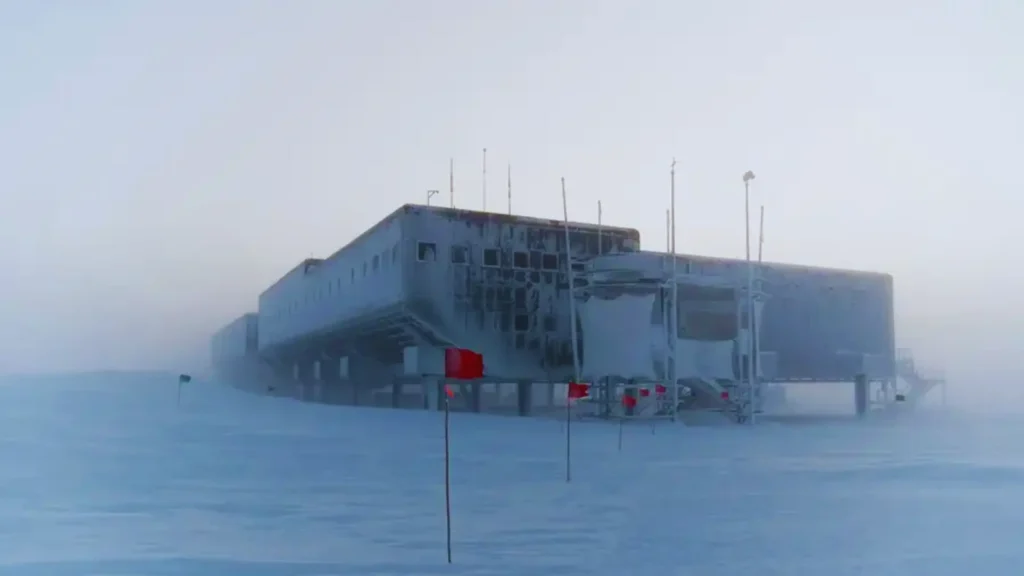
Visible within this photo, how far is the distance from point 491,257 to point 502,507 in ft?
108

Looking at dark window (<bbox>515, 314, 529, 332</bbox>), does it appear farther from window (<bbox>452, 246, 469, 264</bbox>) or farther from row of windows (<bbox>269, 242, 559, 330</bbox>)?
window (<bbox>452, 246, 469, 264</bbox>)

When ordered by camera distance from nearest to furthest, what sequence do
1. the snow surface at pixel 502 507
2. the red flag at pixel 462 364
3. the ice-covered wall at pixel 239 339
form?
the snow surface at pixel 502 507, the red flag at pixel 462 364, the ice-covered wall at pixel 239 339

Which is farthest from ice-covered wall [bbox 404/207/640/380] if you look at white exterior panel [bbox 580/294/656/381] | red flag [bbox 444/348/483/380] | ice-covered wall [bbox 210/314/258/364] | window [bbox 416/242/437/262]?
ice-covered wall [bbox 210/314/258/364]

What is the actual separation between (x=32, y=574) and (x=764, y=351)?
1772 inches

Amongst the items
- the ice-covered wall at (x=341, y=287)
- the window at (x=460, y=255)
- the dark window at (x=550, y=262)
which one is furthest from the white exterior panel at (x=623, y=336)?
the ice-covered wall at (x=341, y=287)

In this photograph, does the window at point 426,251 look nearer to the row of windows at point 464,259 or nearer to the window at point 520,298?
the row of windows at point 464,259


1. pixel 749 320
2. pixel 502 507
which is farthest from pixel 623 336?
pixel 502 507

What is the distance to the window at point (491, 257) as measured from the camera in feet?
155

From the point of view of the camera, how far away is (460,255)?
152ft

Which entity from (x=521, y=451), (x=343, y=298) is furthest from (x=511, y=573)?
(x=343, y=298)

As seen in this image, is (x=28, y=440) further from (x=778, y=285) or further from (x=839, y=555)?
(x=778, y=285)

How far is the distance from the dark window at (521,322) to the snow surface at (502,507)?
18611 millimetres

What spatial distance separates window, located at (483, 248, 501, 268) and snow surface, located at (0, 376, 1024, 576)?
61.8 feet

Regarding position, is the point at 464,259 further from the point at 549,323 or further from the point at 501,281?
the point at 549,323
